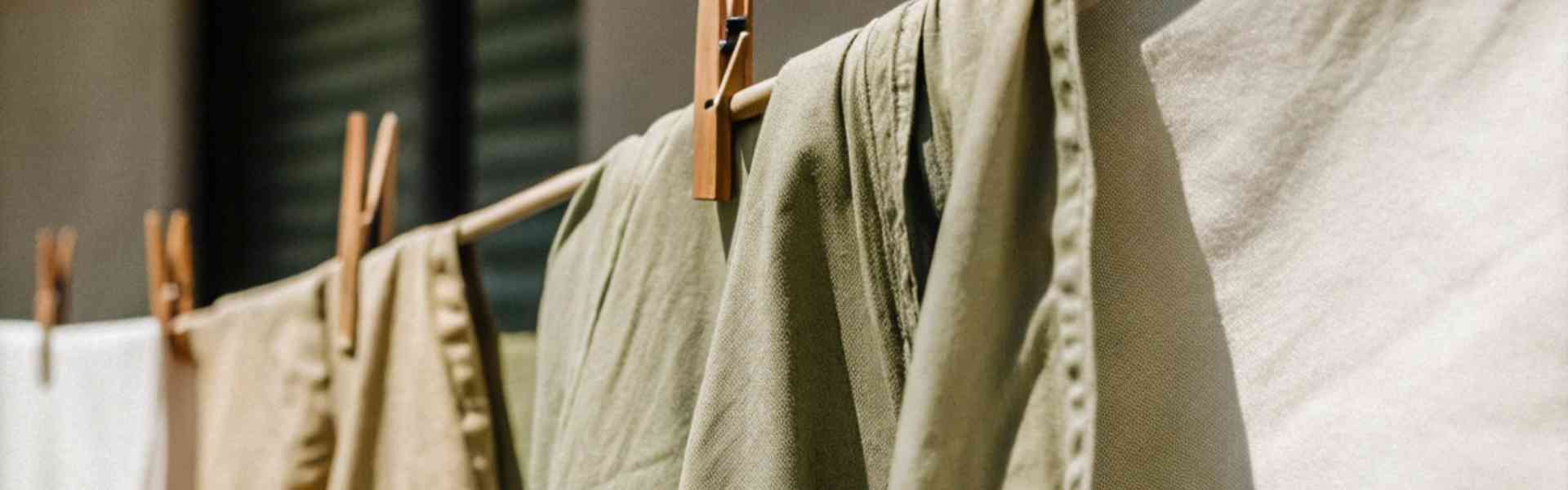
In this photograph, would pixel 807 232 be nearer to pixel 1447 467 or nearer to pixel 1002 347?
pixel 1002 347

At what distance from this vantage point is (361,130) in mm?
756

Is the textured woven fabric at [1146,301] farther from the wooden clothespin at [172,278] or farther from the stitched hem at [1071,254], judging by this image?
the wooden clothespin at [172,278]

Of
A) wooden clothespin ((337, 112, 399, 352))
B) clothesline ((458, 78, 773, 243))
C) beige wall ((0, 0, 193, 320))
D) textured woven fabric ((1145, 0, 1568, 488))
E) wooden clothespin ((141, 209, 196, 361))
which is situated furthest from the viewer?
beige wall ((0, 0, 193, 320))

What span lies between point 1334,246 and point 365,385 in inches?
19.5

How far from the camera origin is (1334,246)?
331mm

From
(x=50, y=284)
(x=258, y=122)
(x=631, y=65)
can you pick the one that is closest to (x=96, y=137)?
(x=258, y=122)

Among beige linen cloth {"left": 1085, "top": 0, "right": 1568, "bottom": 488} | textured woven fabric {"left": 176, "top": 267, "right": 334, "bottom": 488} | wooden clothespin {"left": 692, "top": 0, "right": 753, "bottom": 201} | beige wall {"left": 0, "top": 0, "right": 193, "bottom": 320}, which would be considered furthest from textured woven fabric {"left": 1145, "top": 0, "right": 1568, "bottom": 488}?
beige wall {"left": 0, "top": 0, "right": 193, "bottom": 320}

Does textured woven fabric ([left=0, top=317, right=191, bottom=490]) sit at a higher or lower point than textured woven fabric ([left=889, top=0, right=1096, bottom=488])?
lower

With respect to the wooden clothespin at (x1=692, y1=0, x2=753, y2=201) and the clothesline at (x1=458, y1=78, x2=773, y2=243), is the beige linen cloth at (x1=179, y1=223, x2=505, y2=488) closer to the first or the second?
the clothesline at (x1=458, y1=78, x2=773, y2=243)

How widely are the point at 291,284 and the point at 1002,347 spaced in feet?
1.75

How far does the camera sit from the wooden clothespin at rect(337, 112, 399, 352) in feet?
2.27

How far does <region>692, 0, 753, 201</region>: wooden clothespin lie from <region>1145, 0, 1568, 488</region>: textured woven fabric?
0.55 ft

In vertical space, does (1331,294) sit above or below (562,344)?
above

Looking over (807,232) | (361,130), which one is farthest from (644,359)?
(361,130)
